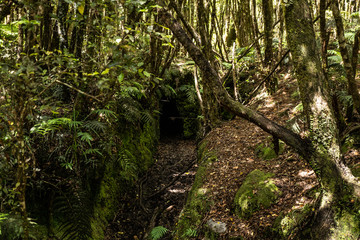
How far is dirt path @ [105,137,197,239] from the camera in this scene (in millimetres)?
4371

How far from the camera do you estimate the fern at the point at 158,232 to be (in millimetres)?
3804

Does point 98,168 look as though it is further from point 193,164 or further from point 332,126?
point 332,126

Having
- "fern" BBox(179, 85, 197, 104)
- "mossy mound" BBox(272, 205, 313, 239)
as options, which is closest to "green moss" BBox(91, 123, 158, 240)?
"fern" BBox(179, 85, 197, 104)

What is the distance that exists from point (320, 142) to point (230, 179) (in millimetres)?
1995

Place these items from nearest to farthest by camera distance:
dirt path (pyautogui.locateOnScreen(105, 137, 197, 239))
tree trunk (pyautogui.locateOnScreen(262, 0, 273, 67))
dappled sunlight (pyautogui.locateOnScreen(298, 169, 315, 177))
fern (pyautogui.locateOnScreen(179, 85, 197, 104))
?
dappled sunlight (pyautogui.locateOnScreen(298, 169, 315, 177))
dirt path (pyautogui.locateOnScreen(105, 137, 197, 239))
tree trunk (pyautogui.locateOnScreen(262, 0, 273, 67))
fern (pyautogui.locateOnScreen(179, 85, 197, 104))

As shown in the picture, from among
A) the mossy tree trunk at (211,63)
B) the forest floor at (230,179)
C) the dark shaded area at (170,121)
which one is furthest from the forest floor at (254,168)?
the dark shaded area at (170,121)

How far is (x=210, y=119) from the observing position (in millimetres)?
6852

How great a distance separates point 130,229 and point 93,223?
2.67ft

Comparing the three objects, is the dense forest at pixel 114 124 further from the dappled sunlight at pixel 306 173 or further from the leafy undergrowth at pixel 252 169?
the dappled sunlight at pixel 306 173

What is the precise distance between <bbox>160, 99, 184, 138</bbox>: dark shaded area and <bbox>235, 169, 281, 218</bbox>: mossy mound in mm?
5895

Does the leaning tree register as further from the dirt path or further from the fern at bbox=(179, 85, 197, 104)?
the fern at bbox=(179, 85, 197, 104)

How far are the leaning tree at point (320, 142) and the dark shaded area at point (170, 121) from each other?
689cm

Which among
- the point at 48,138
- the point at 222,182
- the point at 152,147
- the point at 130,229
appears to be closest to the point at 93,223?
the point at 130,229

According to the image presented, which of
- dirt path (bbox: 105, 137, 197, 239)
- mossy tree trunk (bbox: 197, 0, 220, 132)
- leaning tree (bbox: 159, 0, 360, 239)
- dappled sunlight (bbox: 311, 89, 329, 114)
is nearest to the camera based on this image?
leaning tree (bbox: 159, 0, 360, 239)
